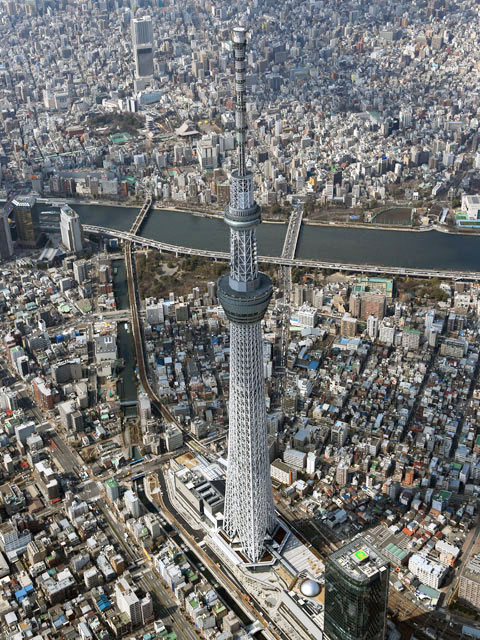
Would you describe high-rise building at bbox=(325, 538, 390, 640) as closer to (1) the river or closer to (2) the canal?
(2) the canal

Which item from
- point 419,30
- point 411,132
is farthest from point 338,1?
point 411,132

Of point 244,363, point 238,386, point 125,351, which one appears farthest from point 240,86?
point 125,351

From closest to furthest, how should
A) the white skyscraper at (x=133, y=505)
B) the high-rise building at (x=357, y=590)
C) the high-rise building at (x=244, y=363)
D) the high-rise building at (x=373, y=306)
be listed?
the high-rise building at (x=357, y=590) → the high-rise building at (x=244, y=363) → the white skyscraper at (x=133, y=505) → the high-rise building at (x=373, y=306)

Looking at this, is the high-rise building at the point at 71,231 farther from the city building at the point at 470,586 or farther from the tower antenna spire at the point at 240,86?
the city building at the point at 470,586

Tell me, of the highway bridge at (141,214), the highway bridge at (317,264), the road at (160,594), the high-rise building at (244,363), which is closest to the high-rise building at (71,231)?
the highway bridge at (317,264)

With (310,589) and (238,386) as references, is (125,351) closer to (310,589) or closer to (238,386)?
(238,386)

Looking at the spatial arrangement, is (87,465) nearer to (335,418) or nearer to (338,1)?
(335,418)

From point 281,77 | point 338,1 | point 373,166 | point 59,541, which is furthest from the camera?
point 338,1
